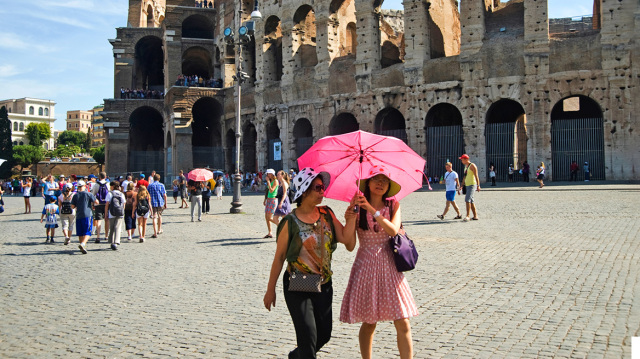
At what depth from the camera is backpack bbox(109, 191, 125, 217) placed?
10.6 m

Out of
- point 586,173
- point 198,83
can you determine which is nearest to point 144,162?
point 198,83

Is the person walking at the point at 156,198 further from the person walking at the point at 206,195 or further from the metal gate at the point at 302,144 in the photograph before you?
the metal gate at the point at 302,144

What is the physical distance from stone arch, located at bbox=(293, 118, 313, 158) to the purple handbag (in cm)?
2683

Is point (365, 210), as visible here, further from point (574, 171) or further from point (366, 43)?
point (366, 43)

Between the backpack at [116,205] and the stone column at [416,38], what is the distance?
722 inches

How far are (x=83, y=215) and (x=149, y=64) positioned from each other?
40.1 m

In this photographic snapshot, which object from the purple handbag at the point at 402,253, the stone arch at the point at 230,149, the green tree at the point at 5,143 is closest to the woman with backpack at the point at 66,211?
the purple handbag at the point at 402,253

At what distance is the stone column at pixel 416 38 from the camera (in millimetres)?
25953

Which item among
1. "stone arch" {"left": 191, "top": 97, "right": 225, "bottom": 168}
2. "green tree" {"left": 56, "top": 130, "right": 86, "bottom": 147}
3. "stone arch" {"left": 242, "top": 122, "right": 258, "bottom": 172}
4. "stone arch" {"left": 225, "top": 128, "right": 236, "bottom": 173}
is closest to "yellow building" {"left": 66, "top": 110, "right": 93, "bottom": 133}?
"green tree" {"left": 56, "top": 130, "right": 86, "bottom": 147}

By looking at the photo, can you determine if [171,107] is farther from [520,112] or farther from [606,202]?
[606,202]

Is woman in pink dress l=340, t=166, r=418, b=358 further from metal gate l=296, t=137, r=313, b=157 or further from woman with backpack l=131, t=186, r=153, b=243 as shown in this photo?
metal gate l=296, t=137, r=313, b=157

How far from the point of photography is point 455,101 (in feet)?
83.8

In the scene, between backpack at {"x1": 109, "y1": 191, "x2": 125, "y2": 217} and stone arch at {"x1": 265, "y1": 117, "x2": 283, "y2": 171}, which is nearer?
backpack at {"x1": 109, "y1": 191, "x2": 125, "y2": 217}

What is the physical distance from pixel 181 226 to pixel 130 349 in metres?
10.0
